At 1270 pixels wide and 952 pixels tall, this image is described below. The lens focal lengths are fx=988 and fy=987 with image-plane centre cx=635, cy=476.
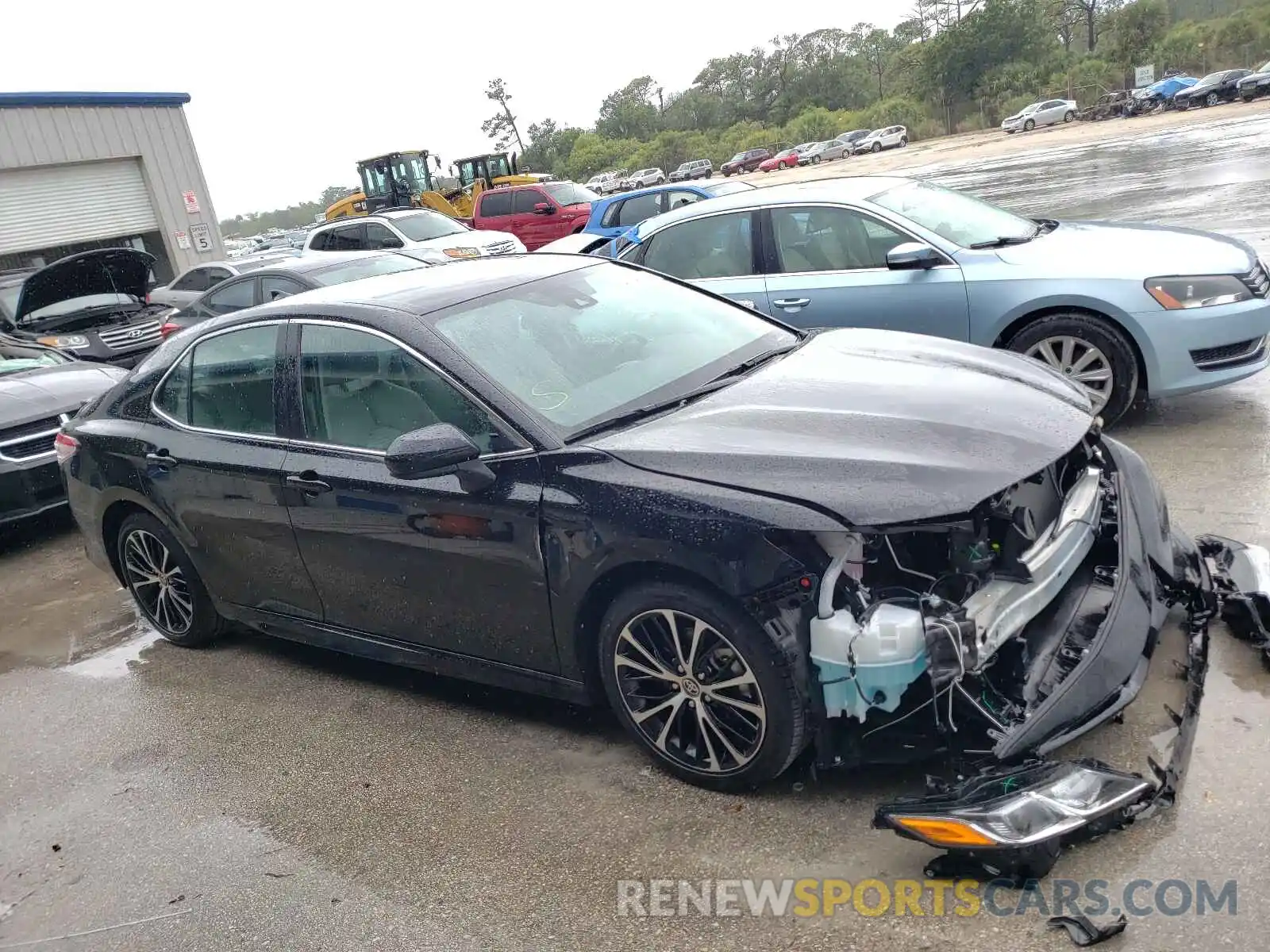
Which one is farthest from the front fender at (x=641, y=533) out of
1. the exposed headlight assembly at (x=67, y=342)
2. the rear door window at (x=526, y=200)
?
the rear door window at (x=526, y=200)

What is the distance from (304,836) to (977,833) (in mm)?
2159

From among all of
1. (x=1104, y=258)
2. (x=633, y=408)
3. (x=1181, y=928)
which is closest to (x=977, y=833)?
(x=1181, y=928)

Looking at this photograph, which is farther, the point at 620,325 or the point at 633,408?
the point at 620,325

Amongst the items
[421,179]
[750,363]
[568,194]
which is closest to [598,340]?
[750,363]

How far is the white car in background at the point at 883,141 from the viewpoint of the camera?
57719mm

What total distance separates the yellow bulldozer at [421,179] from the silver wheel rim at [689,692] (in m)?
27.7

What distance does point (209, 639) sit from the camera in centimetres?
488

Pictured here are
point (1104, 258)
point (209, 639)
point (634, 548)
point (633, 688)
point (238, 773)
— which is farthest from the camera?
point (1104, 258)

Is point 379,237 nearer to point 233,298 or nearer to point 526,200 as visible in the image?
point 526,200

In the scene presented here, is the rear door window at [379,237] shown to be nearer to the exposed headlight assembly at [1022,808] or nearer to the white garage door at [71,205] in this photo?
the white garage door at [71,205]

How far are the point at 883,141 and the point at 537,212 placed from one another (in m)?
42.6

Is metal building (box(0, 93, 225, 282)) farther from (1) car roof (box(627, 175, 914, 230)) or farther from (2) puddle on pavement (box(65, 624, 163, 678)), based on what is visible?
(2) puddle on pavement (box(65, 624, 163, 678))

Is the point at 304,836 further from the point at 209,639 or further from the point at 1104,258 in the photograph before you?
the point at 1104,258

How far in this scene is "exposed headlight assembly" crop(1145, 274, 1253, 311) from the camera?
530 cm
